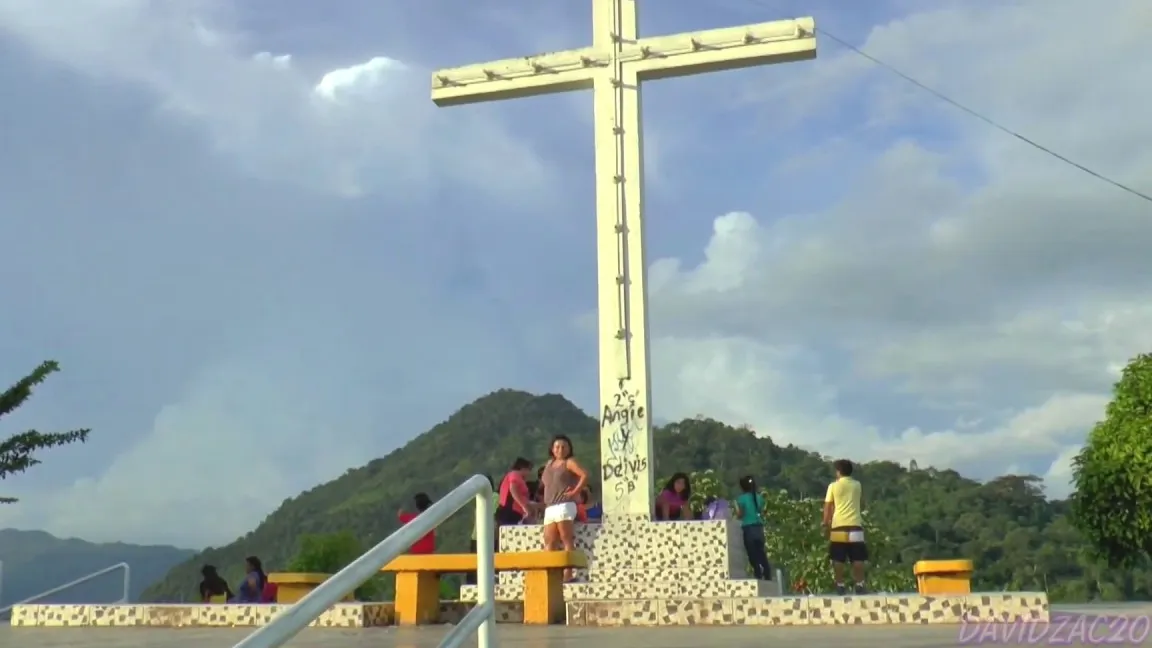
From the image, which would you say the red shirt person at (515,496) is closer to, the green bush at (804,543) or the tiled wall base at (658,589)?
the tiled wall base at (658,589)

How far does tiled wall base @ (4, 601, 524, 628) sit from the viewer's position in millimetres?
7340

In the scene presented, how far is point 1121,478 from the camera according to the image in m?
17.3

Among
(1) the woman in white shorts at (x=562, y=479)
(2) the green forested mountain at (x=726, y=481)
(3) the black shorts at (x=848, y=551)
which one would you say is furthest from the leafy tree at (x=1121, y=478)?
(1) the woman in white shorts at (x=562, y=479)

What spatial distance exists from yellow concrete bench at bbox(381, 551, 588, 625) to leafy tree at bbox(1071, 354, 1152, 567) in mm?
12532

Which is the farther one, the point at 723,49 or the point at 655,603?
the point at 723,49

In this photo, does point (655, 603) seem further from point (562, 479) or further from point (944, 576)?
point (944, 576)

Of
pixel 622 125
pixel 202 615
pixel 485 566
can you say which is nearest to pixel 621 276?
pixel 622 125

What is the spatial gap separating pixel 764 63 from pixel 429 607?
5.42 m

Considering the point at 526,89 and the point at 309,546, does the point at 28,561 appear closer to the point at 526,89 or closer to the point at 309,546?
the point at 309,546

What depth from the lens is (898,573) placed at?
33031 millimetres

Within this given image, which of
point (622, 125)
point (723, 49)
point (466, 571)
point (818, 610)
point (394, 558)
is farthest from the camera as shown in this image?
point (622, 125)

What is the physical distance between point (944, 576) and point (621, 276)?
3559 millimetres

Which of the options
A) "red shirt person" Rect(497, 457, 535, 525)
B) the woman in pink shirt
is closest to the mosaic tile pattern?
"red shirt person" Rect(497, 457, 535, 525)

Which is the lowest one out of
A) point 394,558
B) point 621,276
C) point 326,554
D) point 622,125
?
point 394,558
